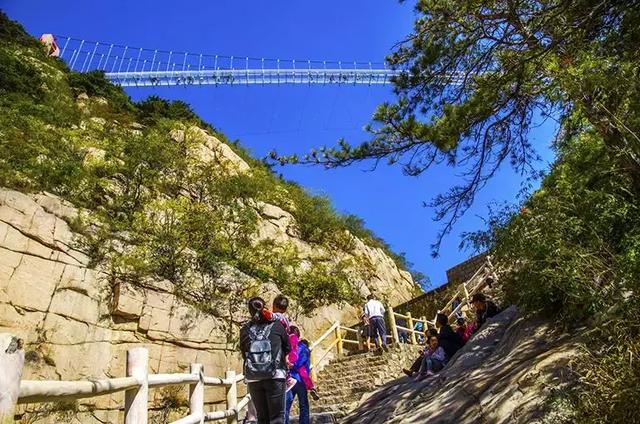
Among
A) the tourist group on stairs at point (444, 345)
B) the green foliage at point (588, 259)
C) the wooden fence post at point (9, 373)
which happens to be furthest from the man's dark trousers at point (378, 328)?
the wooden fence post at point (9, 373)

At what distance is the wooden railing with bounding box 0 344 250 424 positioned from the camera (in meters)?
1.39

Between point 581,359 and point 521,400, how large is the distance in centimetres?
56

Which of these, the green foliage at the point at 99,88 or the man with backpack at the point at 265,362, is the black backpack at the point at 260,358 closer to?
the man with backpack at the point at 265,362

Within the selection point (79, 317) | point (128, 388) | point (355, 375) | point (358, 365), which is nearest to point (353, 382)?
point (355, 375)

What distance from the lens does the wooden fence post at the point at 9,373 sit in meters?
1.35

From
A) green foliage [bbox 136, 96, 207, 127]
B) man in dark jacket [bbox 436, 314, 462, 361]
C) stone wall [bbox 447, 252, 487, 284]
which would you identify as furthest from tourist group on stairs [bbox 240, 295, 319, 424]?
green foliage [bbox 136, 96, 207, 127]

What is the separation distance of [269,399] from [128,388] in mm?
1448

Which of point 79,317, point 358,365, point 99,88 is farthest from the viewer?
point 99,88

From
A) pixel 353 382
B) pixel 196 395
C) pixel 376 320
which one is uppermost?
pixel 376 320

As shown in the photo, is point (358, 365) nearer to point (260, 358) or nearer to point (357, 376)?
point (357, 376)

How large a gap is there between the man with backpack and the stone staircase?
13.1 ft

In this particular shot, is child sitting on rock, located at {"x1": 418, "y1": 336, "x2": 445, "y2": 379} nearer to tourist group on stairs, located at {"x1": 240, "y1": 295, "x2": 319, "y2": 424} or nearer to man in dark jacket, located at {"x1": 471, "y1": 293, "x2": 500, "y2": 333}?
man in dark jacket, located at {"x1": 471, "y1": 293, "x2": 500, "y2": 333}

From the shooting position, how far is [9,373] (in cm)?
139

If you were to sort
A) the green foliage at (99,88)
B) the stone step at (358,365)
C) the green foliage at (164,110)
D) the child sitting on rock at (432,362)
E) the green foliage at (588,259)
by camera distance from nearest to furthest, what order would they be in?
the green foliage at (588,259)
the child sitting on rock at (432,362)
the stone step at (358,365)
the green foliage at (99,88)
the green foliage at (164,110)
